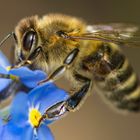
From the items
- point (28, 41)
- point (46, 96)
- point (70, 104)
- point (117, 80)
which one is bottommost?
point (46, 96)

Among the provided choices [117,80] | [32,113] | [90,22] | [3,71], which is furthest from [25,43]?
[90,22]

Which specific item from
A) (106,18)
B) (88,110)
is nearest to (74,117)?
(88,110)

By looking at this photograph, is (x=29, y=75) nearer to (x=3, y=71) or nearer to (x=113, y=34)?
(x=3, y=71)

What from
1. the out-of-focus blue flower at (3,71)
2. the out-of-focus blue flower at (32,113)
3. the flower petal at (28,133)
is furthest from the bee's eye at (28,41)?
the flower petal at (28,133)

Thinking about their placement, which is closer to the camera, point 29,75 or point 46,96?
point 29,75

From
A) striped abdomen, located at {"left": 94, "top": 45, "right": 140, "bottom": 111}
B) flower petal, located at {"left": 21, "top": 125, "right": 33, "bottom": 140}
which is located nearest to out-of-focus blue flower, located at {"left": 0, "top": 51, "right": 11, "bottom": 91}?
flower petal, located at {"left": 21, "top": 125, "right": 33, "bottom": 140}

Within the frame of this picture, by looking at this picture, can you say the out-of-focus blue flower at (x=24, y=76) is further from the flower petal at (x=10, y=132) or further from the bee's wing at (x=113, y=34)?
the bee's wing at (x=113, y=34)

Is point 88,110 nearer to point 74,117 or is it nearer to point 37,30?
point 74,117

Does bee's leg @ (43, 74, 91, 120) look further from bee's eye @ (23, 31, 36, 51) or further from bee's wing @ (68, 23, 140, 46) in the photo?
bee's eye @ (23, 31, 36, 51)
